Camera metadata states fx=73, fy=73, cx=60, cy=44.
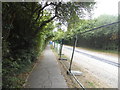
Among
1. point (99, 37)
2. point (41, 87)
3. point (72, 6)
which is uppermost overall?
point (72, 6)

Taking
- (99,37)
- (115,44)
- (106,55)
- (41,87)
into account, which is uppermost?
(99,37)

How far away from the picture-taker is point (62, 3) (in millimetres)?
3791

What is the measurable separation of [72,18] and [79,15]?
45cm

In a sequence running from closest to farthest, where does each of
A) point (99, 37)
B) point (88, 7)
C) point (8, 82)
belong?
point (99, 37) < point (8, 82) < point (88, 7)

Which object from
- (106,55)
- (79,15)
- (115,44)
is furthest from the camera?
(79,15)

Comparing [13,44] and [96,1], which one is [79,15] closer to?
[96,1]

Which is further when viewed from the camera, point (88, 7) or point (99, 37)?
point (88, 7)

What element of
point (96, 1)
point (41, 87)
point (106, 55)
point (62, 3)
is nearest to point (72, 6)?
point (62, 3)

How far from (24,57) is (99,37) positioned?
11.1ft

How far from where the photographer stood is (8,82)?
2012 millimetres

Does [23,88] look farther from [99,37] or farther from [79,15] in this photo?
[79,15]

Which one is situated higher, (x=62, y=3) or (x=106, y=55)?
(x=62, y=3)

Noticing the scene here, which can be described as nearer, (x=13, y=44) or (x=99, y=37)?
(x=99, y=37)

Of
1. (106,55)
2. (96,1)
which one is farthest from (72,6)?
(106,55)
